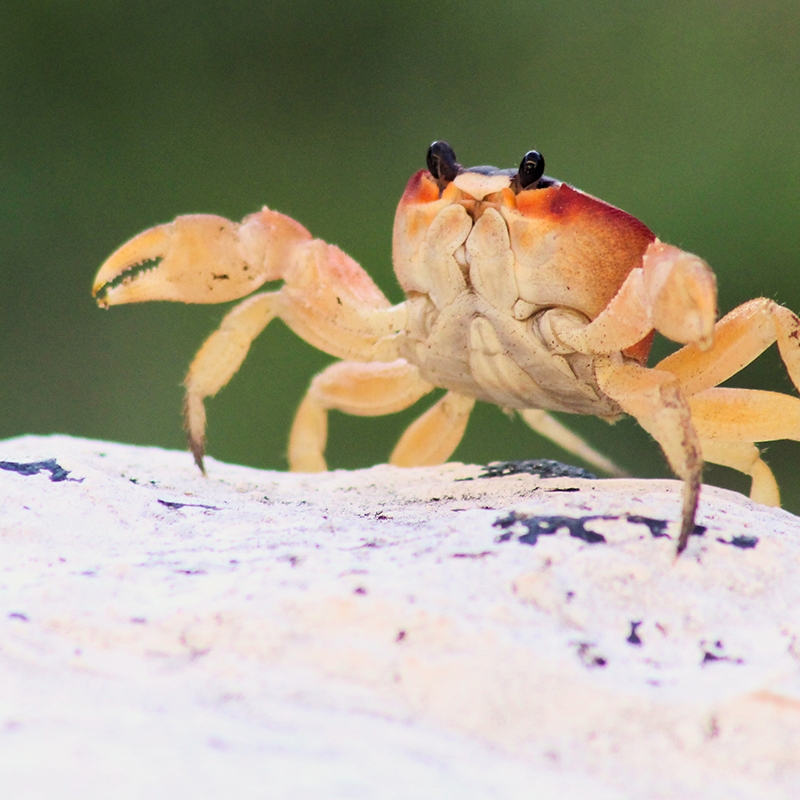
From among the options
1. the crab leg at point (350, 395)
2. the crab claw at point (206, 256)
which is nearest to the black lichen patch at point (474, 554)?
the crab claw at point (206, 256)

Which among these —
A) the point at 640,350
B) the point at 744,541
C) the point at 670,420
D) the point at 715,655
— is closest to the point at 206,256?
the point at 640,350

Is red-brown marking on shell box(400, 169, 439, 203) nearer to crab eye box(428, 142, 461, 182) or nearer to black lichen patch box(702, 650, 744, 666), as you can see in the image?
crab eye box(428, 142, 461, 182)

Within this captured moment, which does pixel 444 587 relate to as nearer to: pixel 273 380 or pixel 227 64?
pixel 273 380

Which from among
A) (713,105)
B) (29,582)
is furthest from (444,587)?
(713,105)

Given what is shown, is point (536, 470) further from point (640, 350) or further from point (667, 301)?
point (667, 301)

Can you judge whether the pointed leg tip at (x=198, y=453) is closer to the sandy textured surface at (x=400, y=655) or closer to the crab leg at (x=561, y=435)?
the sandy textured surface at (x=400, y=655)
